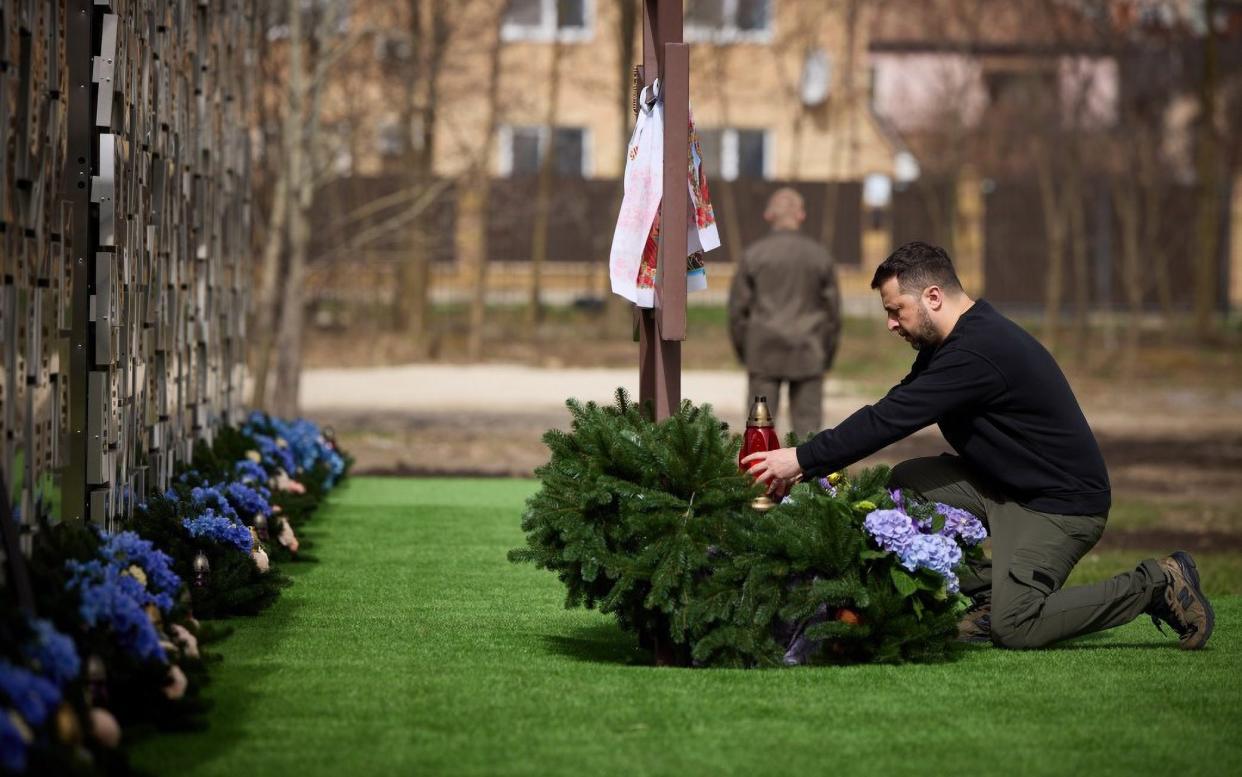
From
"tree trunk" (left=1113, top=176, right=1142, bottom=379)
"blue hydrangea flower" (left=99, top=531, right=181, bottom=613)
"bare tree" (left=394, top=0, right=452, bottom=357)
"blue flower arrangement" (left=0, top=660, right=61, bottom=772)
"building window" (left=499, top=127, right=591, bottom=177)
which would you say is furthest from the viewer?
"building window" (left=499, top=127, right=591, bottom=177)

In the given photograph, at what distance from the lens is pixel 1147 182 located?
99.2ft

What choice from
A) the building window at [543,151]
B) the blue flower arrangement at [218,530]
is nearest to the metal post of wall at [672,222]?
the blue flower arrangement at [218,530]

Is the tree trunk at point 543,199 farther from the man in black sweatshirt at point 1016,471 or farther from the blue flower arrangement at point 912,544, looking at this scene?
the blue flower arrangement at point 912,544

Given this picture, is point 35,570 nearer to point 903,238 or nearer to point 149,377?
point 149,377

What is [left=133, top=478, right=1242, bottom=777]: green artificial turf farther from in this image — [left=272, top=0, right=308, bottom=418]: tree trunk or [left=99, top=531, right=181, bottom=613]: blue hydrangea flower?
[left=272, top=0, right=308, bottom=418]: tree trunk

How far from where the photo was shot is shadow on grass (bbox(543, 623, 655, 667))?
249 inches

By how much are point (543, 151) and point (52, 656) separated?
1277 inches

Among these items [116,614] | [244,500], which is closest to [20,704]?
[116,614]

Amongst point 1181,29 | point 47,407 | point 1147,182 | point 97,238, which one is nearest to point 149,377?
point 97,238

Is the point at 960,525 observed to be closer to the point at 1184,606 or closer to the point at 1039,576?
the point at 1039,576

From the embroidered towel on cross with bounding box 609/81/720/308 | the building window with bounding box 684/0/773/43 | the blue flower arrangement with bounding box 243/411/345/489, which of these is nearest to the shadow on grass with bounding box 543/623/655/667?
the embroidered towel on cross with bounding box 609/81/720/308

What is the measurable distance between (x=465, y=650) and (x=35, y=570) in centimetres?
169

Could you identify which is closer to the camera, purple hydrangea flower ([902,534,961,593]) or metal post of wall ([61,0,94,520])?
purple hydrangea flower ([902,534,961,593])

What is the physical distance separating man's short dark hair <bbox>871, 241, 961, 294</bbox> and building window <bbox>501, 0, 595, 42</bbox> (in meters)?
27.3
